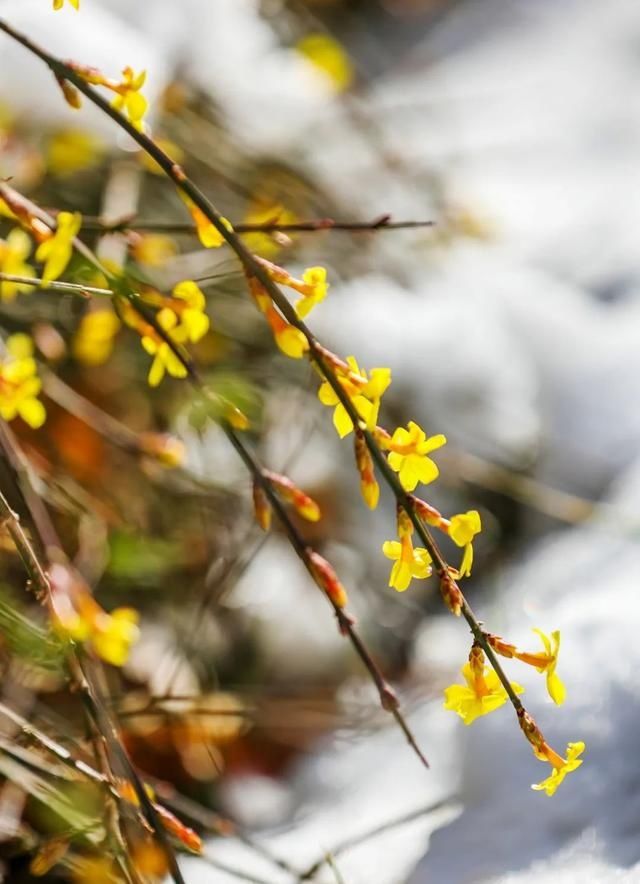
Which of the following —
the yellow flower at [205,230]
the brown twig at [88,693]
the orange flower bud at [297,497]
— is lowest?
the brown twig at [88,693]

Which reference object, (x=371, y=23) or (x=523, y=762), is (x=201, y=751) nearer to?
(x=523, y=762)


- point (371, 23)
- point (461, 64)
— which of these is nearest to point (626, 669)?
point (461, 64)

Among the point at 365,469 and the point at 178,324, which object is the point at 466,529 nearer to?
the point at 365,469

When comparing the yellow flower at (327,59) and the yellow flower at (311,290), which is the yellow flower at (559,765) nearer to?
the yellow flower at (311,290)

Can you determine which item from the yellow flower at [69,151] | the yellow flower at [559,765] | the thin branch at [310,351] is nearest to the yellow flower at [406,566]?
the thin branch at [310,351]

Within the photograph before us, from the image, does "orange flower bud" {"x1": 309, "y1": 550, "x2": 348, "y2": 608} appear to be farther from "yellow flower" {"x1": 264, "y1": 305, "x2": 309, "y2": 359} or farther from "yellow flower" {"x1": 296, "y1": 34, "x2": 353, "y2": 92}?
"yellow flower" {"x1": 296, "y1": 34, "x2": 353, "y2": 92}

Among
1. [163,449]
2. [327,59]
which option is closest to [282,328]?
[163,449]
